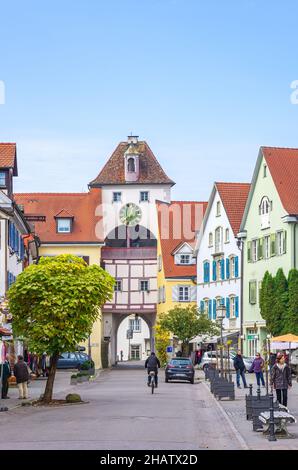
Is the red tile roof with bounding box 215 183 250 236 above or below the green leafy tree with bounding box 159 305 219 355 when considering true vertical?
above

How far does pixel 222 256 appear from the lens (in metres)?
81.6

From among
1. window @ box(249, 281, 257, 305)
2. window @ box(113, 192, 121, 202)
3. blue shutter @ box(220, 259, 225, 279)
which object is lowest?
window @ box(249, 281, 257, 305)

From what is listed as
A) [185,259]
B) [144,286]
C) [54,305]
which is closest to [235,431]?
[54,305]

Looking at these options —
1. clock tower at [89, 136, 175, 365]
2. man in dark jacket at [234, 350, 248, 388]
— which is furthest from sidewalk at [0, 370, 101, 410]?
clock tower at [89, 136, 175, 365]

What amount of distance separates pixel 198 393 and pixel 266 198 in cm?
3003

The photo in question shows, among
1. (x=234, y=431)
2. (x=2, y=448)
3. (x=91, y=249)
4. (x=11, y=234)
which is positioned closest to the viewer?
(x=2, y=448)

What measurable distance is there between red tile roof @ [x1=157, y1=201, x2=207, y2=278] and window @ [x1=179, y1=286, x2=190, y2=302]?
1.02 metres

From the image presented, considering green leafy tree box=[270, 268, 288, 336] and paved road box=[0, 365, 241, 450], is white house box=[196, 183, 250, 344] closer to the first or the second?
green leafy tree box=[270, 268, 288, 336]

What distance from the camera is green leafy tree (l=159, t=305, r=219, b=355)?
77000 mm

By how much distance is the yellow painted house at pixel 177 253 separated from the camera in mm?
89438

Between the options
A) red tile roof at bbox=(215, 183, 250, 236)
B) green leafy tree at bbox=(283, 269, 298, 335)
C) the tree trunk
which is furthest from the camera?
red tile roof at bbox=(215, 183, 250, 236)

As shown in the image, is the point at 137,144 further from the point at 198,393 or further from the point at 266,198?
the point at 198,393

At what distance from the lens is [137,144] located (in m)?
104

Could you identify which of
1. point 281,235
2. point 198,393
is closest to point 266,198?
point 281,235
